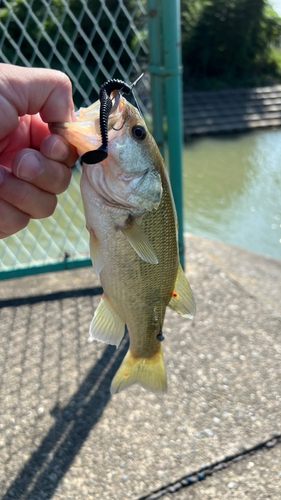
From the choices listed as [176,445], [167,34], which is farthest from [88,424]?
[167,34]

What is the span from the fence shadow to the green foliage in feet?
43.5

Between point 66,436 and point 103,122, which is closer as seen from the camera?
point 103,122

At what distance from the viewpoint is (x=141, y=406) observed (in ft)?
8.25

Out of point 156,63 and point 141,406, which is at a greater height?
point 156,63

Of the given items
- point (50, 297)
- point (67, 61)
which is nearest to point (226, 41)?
point (67, 61)

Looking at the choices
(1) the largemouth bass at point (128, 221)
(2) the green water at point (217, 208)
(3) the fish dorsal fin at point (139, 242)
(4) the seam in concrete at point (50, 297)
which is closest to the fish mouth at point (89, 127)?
(1) the largemouth bass at point (128, 221)

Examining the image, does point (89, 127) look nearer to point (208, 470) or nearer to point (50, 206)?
point (50, 206)

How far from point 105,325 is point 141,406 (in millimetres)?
1093

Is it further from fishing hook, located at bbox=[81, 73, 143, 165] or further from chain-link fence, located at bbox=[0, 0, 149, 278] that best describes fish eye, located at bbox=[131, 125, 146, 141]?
chain-link fence, located at bbox=[0, 0, 149, 278]

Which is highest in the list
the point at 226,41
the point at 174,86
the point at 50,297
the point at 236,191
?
the point at 174,86

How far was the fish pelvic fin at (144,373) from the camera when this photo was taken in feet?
5.99

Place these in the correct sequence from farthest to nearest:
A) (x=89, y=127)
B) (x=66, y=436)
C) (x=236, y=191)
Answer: (x=236, y=191) < (x=66, y=436) < (x=89, y=127)

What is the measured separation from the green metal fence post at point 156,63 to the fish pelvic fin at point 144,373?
78.1 inches

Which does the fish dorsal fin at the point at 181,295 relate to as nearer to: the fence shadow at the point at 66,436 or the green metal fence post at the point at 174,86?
the fence shadow at the point at 66,436
